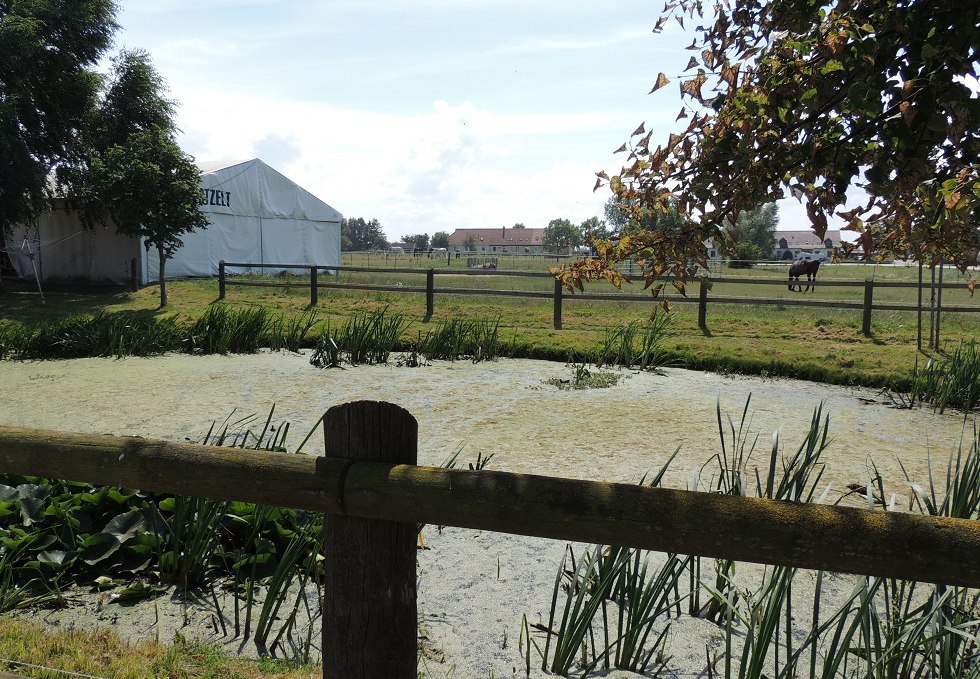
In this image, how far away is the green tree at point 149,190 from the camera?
61.5ft

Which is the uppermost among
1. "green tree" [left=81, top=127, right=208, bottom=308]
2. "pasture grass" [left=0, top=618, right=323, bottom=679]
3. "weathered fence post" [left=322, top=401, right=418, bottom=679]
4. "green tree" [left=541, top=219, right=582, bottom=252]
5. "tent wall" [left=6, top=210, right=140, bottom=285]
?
"green tree" [left=541, top=219, right=582, bottom=252]

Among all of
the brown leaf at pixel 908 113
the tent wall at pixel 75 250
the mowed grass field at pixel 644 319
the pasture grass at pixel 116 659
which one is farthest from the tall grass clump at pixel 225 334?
the tent wall at pixel 75 250

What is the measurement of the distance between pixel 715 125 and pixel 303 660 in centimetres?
234

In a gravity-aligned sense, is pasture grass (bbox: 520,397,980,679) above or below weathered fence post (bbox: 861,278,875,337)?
below

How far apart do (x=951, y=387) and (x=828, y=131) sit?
616 cm

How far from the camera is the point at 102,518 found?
161 inches

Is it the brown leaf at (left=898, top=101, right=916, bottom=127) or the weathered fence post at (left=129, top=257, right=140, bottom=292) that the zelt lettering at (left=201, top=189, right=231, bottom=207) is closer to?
the weathered fence post at (left=129, top=257, right=140, bottom=292)

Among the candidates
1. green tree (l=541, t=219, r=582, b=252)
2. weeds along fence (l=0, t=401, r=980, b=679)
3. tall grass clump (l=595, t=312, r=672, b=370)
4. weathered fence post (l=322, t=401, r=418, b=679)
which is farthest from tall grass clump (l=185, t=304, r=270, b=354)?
green tree (l=541, t=219, r=582, b=252)

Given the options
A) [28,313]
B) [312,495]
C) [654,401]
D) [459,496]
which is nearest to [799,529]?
[459,496]

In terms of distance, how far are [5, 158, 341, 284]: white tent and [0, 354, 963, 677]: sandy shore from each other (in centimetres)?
1425

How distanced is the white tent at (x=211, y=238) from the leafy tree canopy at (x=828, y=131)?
2126 centimetres

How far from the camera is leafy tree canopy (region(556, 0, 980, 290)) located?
2.18m

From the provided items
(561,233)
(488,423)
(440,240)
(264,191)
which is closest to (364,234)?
(440,240)

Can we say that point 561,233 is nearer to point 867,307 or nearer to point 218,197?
point 218,197
